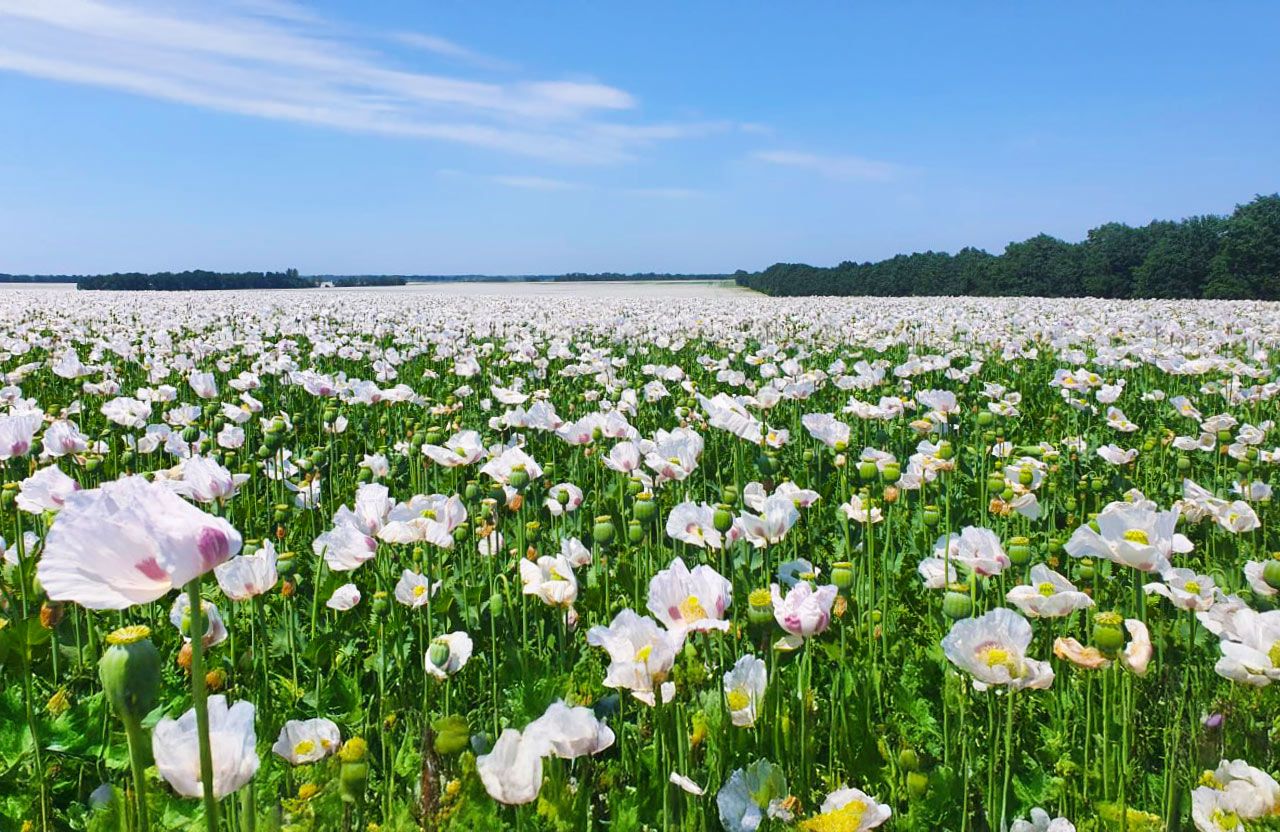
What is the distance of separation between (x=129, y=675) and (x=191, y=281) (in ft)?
237

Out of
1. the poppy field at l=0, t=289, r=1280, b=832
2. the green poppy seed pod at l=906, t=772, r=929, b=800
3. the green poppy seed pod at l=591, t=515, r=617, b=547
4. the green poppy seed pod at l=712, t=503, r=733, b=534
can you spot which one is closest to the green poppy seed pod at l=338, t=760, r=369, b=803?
the poppy field at l=0, t=289, r=1280, b=832

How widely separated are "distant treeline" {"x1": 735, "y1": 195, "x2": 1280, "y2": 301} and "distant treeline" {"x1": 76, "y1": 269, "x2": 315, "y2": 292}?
4138 centimetres

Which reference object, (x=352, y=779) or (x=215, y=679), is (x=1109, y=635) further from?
(x=215, y=679)

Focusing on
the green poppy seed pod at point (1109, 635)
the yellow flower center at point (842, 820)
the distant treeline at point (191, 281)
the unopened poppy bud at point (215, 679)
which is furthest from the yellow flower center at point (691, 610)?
the distant treeline at point (191, 281)

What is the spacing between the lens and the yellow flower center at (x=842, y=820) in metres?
1.59

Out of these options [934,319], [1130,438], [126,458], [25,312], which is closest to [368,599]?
[126,458]

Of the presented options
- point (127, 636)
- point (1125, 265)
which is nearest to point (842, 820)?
point (127, 636)

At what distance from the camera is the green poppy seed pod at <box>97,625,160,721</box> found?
109 centimetres

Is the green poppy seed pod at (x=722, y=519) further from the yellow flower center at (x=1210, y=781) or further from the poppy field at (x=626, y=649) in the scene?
the yellow flower center at (x=1210, y=781)

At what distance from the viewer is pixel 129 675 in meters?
1.10

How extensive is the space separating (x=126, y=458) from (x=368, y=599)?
1648 mm

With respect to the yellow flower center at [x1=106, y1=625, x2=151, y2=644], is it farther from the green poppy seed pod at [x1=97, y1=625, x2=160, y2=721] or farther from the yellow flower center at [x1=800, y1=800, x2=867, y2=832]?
the yellow flower center at [x1=800, y1=800, x2=867, y2=832]

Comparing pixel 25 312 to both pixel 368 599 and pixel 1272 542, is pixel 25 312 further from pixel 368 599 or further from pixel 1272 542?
pixel 1272 542

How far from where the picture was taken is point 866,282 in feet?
169
